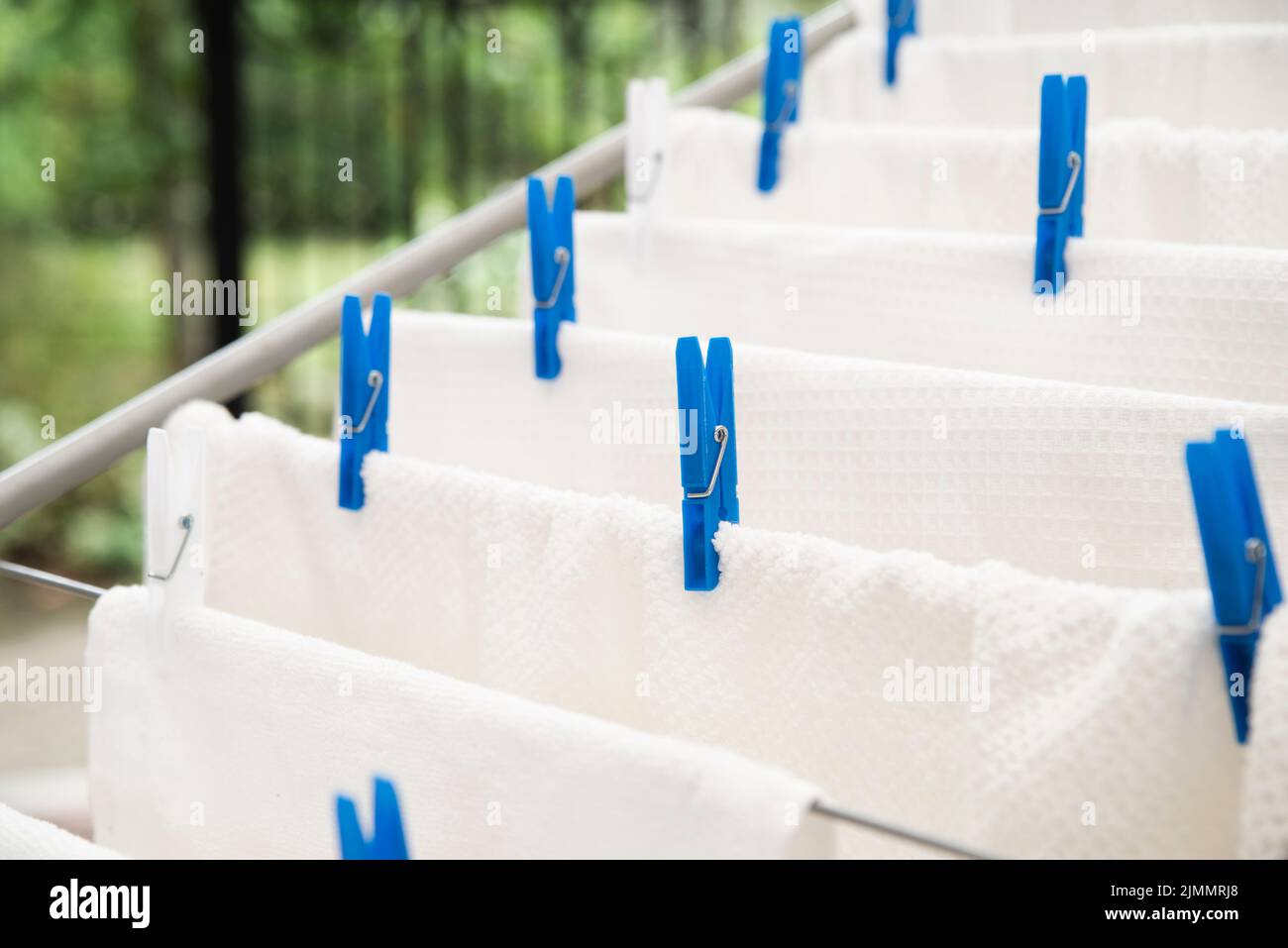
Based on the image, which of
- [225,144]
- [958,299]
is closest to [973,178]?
[958,299]

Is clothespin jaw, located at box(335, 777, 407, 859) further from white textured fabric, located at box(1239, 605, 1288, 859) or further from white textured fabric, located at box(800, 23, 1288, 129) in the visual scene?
white textured fabric, located at box(800, 23, 1288, 129)

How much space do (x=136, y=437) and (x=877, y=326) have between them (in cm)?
42

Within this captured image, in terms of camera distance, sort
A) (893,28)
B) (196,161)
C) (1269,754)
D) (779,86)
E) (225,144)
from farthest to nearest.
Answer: (196,161) → (225,144) → (893,28) → (779,86) → (1269,754)

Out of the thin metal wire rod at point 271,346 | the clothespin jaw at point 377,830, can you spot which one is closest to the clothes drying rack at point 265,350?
the thin metal wire rod at point 271,346

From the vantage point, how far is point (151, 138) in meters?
3.02

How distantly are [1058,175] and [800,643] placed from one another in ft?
0.90

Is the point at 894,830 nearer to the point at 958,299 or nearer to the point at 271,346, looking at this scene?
the point at 958,299

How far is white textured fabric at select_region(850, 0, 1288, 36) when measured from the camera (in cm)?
105

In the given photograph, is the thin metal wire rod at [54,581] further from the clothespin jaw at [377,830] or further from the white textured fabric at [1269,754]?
the white textured fabric at [1269,754]

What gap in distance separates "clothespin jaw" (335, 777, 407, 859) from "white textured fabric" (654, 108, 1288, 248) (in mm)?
478

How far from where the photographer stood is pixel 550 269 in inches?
29.0

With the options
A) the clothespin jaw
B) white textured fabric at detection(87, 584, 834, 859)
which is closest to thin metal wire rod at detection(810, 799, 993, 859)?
white textured fabric at detection(87, 584, 834, 859)

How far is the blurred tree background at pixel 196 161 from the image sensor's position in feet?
8.43
